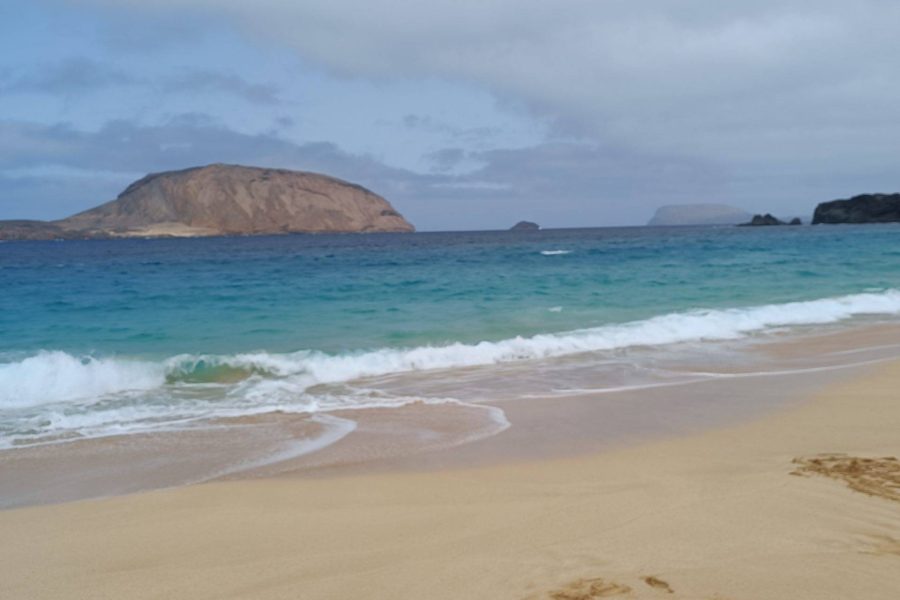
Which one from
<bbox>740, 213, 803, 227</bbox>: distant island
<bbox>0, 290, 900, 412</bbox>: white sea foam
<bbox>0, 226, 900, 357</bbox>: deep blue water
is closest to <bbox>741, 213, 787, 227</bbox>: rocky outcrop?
<bbox>740, 213, 803, 227</bbox>: distant island

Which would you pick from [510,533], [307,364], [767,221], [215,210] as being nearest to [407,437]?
[510,533]

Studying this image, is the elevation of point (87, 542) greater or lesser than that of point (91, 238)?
lesser

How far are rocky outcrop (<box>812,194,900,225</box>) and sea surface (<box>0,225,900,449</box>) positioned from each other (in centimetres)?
9050

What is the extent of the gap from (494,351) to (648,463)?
690 centimetres

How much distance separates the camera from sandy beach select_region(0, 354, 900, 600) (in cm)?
360

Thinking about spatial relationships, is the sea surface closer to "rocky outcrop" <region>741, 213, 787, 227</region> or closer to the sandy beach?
the sandy beach

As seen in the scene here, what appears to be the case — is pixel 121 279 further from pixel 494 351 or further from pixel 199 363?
pixel 494 351

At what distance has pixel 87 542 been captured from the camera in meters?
4.38

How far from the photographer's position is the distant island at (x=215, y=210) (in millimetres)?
139000

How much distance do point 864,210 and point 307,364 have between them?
11951 cm

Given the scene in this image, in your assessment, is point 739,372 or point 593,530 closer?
point 593,530

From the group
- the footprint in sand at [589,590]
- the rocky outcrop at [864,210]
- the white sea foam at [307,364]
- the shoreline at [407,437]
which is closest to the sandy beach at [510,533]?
the footprint in sand at [589,590]

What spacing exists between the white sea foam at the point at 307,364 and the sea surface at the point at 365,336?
41 millimetres

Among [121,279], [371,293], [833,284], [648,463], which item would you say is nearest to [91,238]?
[121,279]
